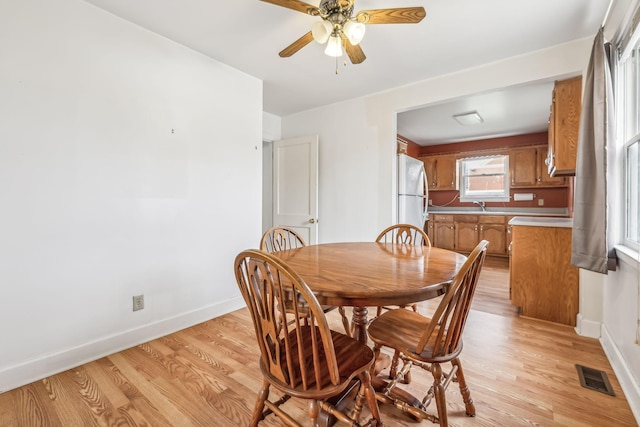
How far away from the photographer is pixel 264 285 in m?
1.00

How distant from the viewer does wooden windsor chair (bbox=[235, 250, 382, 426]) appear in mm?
922

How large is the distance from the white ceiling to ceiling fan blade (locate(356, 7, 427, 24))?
0.37 meters

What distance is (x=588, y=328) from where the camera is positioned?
221cm

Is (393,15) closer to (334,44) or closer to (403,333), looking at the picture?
(334,44)

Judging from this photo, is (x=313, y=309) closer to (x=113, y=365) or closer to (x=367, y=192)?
(x=113, y=365)

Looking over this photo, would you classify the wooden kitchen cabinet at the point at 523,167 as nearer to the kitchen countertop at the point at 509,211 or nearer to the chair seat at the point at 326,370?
the kitchen countertop at the point at 509,211

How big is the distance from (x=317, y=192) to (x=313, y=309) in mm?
2758

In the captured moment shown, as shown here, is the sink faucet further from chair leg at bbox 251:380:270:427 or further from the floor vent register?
chair leg at bbox 251:380:270:427

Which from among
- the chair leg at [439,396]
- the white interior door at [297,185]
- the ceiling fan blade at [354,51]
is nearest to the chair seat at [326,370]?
the chair leg at [439,396]

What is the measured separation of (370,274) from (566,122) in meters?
2.27

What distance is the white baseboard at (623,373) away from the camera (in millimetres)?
1399

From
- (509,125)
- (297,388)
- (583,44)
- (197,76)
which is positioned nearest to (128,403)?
(297,388)

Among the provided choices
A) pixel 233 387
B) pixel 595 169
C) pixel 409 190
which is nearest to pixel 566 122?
pixel 595 169

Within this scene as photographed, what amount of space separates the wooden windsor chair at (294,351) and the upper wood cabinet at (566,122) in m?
2.35
